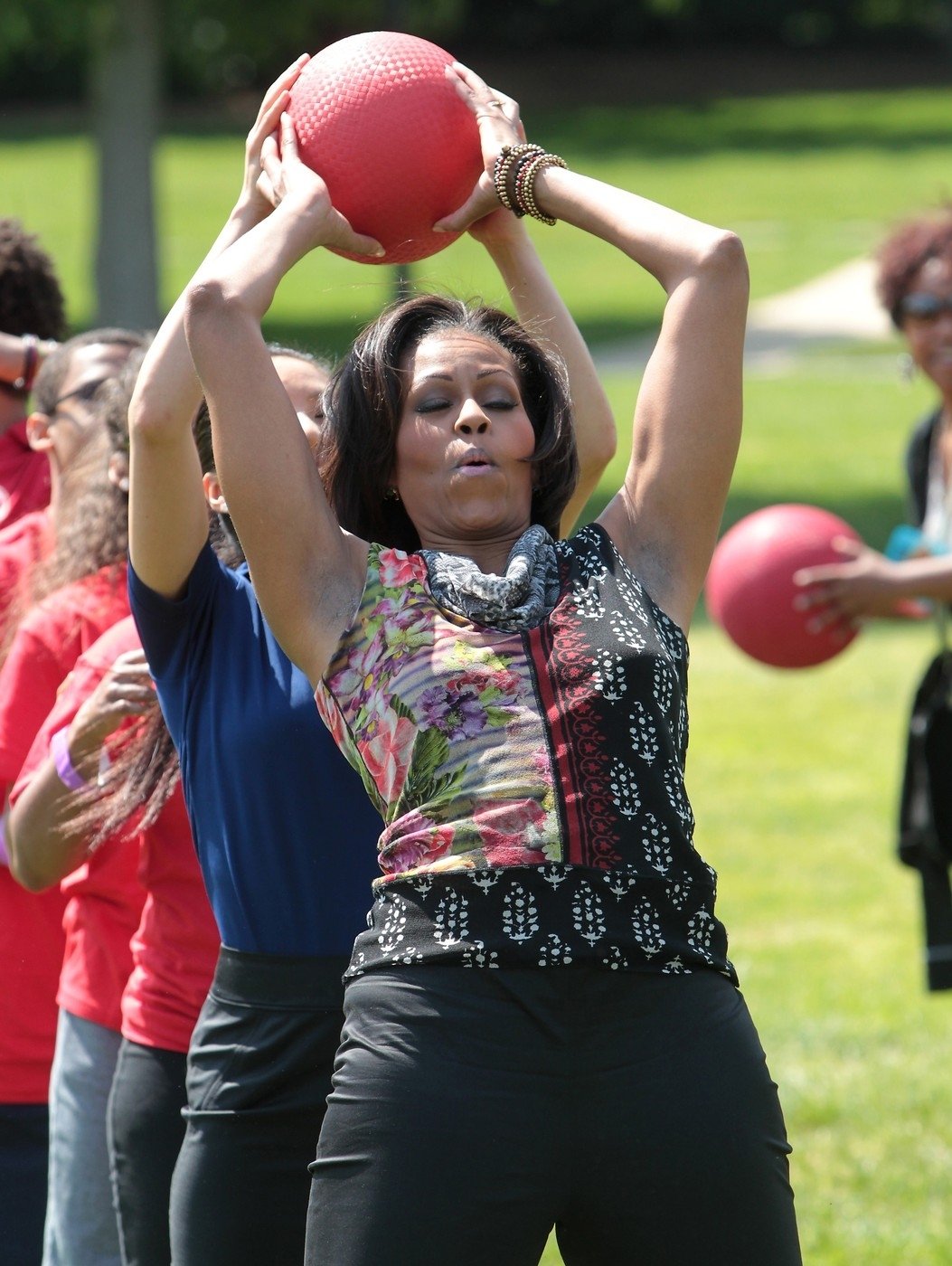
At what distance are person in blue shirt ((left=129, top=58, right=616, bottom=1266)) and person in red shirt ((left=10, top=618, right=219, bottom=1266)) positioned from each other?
0.86 feet

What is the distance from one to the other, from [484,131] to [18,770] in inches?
58.3

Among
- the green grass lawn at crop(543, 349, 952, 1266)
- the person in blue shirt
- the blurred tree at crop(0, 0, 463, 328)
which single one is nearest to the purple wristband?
the person in blue shirt

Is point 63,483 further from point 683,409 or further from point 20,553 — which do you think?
point 683,409

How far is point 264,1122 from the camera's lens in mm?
2795

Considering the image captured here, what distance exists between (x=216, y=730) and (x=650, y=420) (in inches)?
31.9

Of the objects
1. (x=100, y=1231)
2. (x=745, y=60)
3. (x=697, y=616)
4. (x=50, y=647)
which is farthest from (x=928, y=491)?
(x=745, y=60)

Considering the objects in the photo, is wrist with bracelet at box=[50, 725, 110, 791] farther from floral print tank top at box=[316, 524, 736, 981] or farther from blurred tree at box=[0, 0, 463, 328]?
blurred tree at box=[0, 0, 463, 328]

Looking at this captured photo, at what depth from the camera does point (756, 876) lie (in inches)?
315

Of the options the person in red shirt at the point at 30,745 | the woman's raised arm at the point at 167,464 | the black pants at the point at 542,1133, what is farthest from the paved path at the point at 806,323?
the black pants at the point at 542,1133

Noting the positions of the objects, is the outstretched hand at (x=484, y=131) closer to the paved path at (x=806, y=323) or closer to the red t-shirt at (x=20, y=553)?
the red t-shirt at (x=20, y=553)

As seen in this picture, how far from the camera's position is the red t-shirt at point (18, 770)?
3.51 m

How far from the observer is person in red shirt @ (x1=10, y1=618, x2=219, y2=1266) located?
3096 millimetres

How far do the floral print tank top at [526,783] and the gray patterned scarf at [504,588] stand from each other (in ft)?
0.06

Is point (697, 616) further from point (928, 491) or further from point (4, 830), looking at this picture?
point (4, 830)
